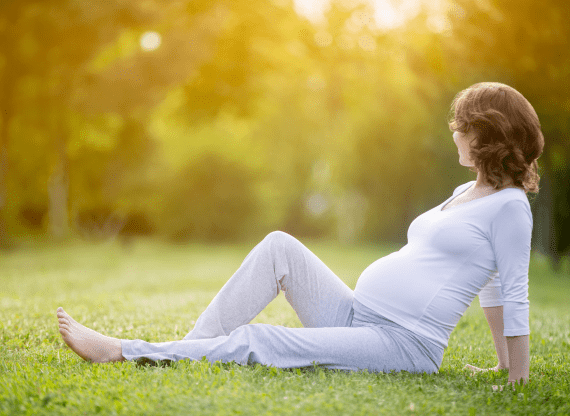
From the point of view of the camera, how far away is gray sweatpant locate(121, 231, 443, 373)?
3088 millimetres

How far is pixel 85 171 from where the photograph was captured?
2120cm

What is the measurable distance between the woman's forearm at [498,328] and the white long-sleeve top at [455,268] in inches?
8.6

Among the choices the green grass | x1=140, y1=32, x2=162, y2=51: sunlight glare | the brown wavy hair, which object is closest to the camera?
the green grass

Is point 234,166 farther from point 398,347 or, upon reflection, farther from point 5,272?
point 398,347

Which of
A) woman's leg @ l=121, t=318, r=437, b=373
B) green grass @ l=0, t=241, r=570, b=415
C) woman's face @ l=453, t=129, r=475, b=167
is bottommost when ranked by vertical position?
green grass @ l=0, t=241, r=570, b=415

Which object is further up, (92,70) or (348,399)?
(92,70)

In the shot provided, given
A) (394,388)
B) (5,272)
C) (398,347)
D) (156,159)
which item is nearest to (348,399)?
(394,388)

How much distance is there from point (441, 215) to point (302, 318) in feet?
3.44

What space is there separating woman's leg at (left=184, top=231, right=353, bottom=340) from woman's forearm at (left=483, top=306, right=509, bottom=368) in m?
0.87

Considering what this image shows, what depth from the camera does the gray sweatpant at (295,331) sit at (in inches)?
122

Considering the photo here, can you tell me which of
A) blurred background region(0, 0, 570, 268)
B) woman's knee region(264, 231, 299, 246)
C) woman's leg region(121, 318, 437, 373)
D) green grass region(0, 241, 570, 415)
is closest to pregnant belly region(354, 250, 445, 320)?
woman's leg region(121, 318, 437, 373)

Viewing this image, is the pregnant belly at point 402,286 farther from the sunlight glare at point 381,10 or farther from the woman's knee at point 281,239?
the sunlight glare at point 381,10

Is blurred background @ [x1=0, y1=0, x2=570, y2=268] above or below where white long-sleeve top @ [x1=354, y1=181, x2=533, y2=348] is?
above

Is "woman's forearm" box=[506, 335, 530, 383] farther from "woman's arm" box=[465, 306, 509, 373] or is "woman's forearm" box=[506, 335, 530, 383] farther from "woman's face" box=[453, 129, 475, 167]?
"woman's face" box=[453, 129, 475, 167]
